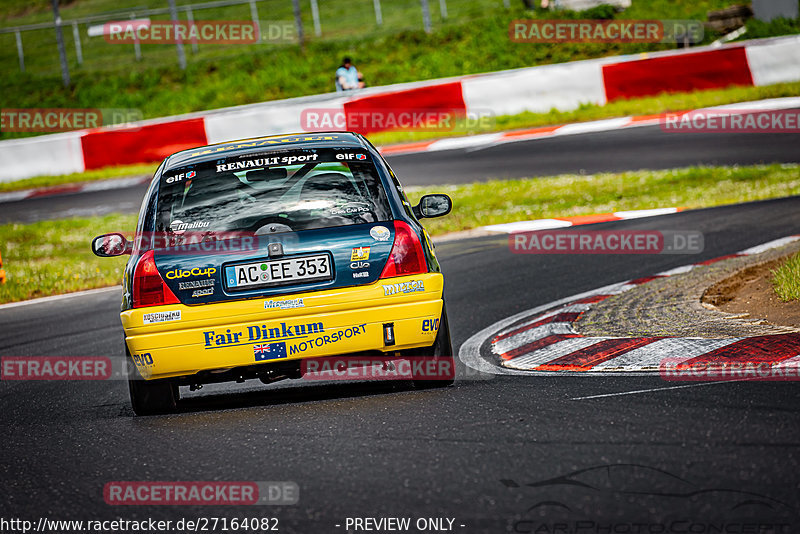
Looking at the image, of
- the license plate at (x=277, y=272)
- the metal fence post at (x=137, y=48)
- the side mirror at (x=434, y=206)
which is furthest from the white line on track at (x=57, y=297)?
the metal fence post at (x=137, y=48)

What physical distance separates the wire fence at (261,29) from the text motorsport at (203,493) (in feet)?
88.1

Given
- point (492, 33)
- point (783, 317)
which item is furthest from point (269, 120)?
point (783, 317)

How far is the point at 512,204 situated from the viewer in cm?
1550

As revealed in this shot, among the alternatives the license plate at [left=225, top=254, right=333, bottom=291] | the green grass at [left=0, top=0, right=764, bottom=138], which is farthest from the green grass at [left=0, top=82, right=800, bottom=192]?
the license plate at [left=225, top=254, right=333, bottom=291]

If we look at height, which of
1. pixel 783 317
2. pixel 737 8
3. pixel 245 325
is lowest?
pixel 783 317

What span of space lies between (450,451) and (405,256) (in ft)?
4.91

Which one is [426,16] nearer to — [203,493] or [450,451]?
[450,451]

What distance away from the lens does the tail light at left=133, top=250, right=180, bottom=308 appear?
5957mm

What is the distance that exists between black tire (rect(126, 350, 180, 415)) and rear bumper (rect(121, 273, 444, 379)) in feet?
1.03

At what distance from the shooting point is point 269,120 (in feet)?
73.5

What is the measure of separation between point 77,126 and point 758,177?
18.5 meters

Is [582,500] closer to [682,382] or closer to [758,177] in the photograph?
[682,382]

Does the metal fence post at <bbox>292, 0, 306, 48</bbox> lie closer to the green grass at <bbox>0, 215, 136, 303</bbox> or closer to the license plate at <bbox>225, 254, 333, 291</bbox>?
the green grass at <bbox>0, 215, 136, 303</bbox>

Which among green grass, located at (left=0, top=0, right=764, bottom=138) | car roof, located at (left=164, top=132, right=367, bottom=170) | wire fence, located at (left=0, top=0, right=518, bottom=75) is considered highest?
wire fence, located at (left=0, top=0, right=518, bottom=75)
